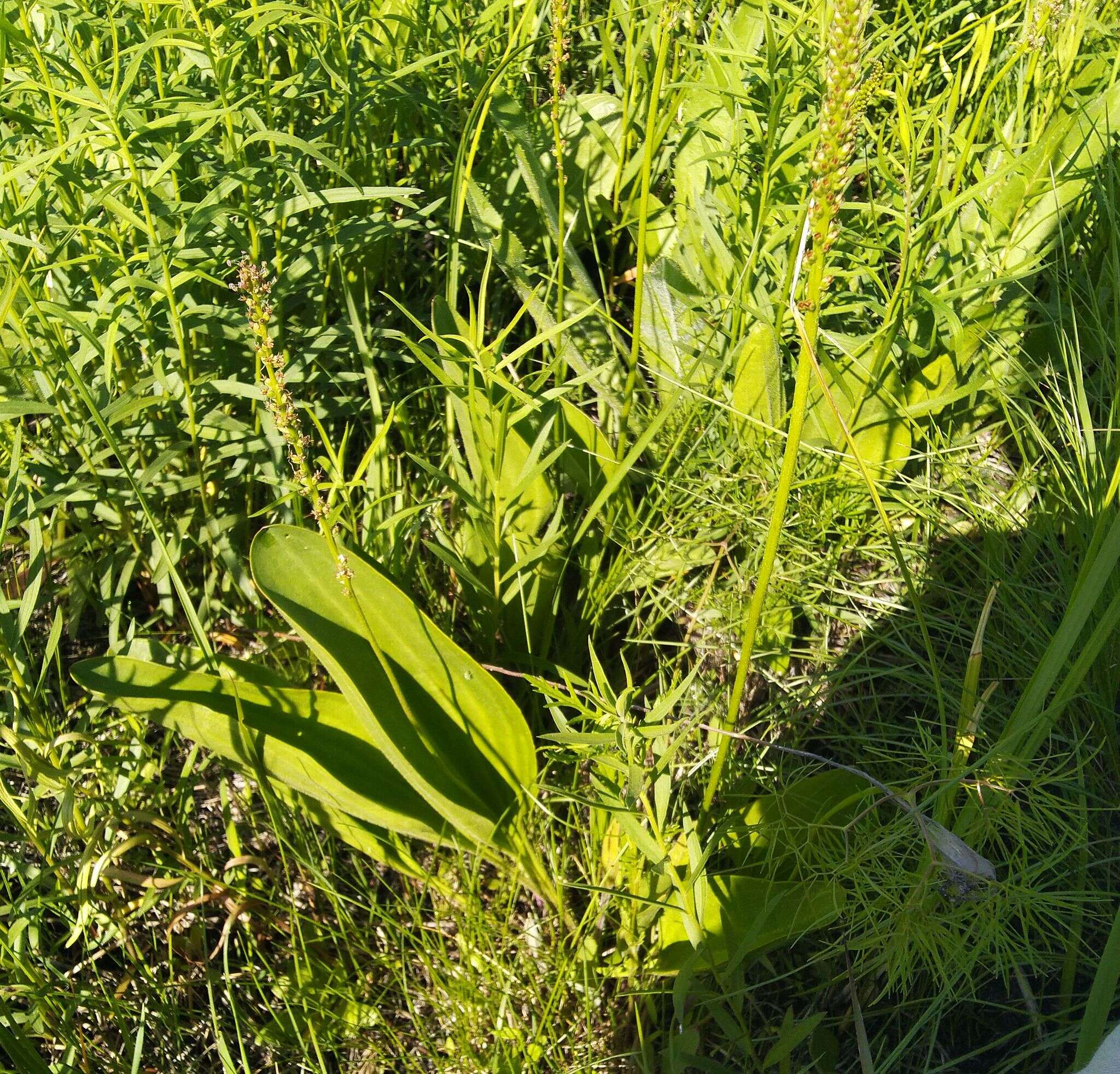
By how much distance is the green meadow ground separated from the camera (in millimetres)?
1217

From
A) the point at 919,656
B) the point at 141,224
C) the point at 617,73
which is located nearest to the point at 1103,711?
the point at 919,656

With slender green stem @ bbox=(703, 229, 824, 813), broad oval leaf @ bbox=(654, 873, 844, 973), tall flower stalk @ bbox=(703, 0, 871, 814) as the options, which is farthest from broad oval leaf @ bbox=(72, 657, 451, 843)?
tall flower stalk @ bbox=(703, 0, 871, 814)

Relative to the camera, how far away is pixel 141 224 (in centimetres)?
124

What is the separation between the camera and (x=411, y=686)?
4.44 feet

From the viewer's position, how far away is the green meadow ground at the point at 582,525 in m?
1.22

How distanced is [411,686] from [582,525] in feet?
1.08

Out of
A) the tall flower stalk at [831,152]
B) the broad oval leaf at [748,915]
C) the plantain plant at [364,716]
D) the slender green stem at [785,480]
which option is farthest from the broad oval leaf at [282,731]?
the tall flower stalk at [831,152]

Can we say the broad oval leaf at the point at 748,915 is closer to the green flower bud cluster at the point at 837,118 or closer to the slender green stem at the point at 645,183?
the slender green stem at the point at 645,183

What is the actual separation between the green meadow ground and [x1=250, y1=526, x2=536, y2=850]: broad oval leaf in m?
0.08

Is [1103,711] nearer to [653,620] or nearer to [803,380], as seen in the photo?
[653,620]

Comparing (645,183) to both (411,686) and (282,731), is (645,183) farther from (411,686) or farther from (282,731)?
(282,731)

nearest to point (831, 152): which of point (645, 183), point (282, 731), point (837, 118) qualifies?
point (837, 118)

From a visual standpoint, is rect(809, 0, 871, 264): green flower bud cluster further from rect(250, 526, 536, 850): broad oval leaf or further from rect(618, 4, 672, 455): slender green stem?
rect(250, 526, 536, 850): broad oval leaf

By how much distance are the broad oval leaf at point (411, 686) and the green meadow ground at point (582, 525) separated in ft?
0.25
